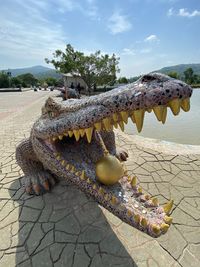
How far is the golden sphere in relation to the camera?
1946 millimetres

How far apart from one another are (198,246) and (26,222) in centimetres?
212

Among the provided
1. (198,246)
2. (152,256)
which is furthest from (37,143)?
(198,246)

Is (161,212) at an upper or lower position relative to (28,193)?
upper

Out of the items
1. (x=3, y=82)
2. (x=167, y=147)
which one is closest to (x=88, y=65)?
(x=167, y=147)

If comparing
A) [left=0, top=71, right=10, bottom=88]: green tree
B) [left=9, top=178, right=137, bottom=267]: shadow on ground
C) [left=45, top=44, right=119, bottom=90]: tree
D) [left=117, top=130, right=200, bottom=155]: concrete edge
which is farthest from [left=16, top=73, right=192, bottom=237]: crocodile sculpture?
[left=0, top=71, right=10, bottom=88]: green tree

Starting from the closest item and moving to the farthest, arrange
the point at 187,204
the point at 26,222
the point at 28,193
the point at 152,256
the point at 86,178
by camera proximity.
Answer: the point at 86,178 → the point at 152,256 → the point at 26,222 → the point at 187,204 → the point at 28,193

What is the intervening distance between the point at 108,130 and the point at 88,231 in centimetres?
146

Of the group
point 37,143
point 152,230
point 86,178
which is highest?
point 37,143

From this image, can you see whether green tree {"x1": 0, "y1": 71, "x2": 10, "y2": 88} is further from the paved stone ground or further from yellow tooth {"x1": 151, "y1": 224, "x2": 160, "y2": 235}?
yellow tooth {"x1": 151, "y1": 224, "x2": 160, "y2": 235}

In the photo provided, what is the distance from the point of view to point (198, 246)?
88.0 inches

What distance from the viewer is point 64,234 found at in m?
2.39

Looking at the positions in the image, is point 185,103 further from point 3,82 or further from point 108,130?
point 3,82

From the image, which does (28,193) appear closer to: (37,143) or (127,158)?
(37,143)

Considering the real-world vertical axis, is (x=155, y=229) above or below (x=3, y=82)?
above
